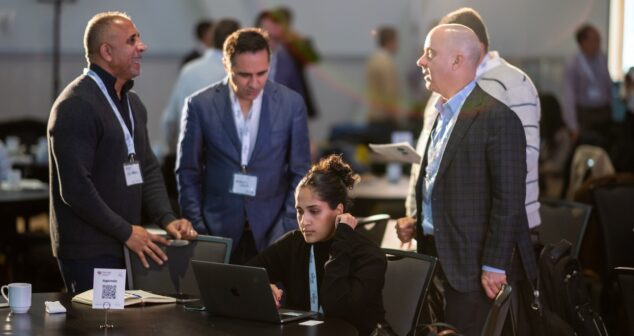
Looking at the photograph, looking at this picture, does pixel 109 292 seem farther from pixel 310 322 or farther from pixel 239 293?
pixel 310 322

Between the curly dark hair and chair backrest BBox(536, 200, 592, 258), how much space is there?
63.0 inches

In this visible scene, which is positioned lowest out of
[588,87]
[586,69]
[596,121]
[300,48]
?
[596,121]

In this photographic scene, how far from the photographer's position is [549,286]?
3848 mm

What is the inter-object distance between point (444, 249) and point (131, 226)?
115 cm

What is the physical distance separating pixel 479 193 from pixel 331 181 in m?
0.52

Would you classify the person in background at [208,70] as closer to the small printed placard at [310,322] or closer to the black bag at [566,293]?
the black bag at [566,293]

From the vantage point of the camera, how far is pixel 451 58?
3879 mm

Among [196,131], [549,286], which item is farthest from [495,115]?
[196,131]

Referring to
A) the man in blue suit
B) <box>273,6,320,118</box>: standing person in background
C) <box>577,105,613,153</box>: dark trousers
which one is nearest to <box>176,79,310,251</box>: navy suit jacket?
the man in blue suit

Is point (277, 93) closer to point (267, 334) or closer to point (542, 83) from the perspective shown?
point (267, 334)

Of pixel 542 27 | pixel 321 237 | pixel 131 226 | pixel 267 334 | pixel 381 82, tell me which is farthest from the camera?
pixel 381 82

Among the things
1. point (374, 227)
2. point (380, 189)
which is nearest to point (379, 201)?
point (380, 189)

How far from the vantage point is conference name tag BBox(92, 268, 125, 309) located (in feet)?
11.1

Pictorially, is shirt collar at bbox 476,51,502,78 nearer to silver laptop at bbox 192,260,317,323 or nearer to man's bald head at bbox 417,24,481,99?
man's bald head at bbox 417,24,481,99
